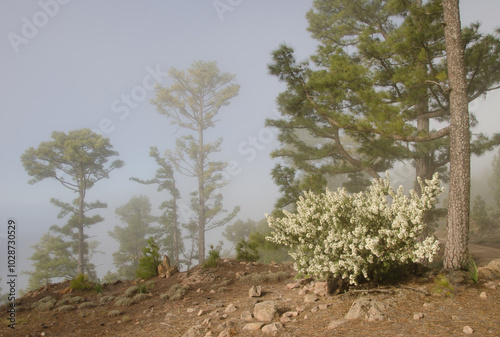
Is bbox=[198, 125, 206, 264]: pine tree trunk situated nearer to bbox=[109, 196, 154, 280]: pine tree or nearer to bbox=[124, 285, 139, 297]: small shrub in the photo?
bbox=[109, 196, 154, 280]: pine tree

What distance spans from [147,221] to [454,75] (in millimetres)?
25415

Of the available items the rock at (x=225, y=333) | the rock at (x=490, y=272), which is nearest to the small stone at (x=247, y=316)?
the rock at (x=225, y=333)

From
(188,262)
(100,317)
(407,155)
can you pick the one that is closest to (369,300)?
(100,317)

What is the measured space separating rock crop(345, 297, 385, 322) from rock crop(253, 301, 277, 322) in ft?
3.57

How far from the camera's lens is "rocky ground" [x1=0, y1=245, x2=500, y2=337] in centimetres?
356

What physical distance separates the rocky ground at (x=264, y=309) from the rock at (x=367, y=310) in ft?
0.04

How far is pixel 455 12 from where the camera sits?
651 cm

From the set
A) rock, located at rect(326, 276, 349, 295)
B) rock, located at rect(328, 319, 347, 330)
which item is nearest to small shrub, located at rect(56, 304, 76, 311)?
rock, located at rect(326, 276, 349, 295)

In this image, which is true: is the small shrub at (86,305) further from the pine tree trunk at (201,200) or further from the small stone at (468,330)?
the pine tree trunk at (201,200)

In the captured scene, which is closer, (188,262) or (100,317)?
(100,317)

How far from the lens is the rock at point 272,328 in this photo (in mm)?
3768

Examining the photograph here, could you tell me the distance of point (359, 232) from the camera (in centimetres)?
438

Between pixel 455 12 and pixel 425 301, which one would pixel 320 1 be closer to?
pixel 455 12

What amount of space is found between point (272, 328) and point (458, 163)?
16.8 feet
